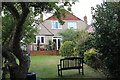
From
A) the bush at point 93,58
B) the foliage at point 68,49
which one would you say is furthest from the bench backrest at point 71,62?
the foliage at point 68,49

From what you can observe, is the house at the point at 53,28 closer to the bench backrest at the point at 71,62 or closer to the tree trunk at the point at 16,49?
the bench backrest at the point at 71,62

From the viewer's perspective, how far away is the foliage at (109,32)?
16.0 feet

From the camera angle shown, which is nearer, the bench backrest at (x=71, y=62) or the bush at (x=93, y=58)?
the bench backrest at (x=71, y=62)

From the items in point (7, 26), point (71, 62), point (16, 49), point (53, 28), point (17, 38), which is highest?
point (53, 28)

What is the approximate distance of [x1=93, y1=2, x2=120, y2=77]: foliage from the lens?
16.0ft

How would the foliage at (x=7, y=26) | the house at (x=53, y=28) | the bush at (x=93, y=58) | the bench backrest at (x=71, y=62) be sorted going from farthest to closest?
the house at (x=53, y=28) → the bush at (x=93, y=58) → the bench backrest at (x=71, y=62) → the foliage at (x=7, y=26)

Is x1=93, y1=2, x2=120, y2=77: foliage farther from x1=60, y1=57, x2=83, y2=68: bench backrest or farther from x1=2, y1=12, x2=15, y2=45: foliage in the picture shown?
x1=2, y1=12, x2=15, y2=45: foliage

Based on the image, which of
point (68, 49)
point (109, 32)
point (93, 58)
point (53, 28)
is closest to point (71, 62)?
point (93, 58)

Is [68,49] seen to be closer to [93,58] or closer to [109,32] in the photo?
[93,58]

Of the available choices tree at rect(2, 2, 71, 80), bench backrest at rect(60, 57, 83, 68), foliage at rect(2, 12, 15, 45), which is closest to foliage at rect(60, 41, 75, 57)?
bench backrest at rect(60, 57, 83, 68)

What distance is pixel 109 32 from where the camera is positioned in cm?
490

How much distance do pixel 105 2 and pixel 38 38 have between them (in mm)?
17723

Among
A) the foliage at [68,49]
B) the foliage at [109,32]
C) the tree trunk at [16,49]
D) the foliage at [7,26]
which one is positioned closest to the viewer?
the tree trunk at [16,49]

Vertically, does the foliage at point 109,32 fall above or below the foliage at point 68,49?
above
